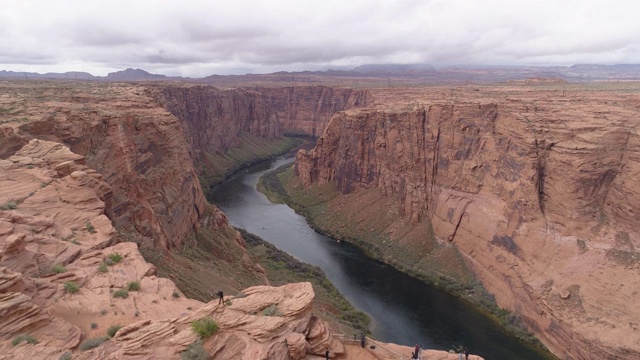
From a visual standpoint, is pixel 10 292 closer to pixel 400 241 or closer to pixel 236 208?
pixel 400 241

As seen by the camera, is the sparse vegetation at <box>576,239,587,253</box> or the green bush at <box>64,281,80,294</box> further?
the sparse vegetation at <box>576,239,587,253</box>

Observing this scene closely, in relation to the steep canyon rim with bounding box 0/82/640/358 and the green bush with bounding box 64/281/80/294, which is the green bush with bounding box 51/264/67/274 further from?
the steep canyon rim with bounding box 0/82/640/358

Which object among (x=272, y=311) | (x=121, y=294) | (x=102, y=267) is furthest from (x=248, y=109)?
(x=272, y=311)

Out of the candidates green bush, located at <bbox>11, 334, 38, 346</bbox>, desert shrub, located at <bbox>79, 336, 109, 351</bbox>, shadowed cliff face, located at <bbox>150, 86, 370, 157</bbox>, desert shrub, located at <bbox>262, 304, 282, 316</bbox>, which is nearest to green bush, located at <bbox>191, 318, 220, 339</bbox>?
desert shrub, located at <bbox>262, 304, 282, 316</bbox>

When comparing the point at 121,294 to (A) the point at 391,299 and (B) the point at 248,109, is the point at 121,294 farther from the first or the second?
(B) the point at 248,109

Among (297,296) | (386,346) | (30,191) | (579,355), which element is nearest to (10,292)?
(297,296)

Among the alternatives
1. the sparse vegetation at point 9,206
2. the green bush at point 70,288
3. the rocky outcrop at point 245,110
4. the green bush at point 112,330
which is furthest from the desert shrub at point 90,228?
the rocky outcrop at point 245,110
